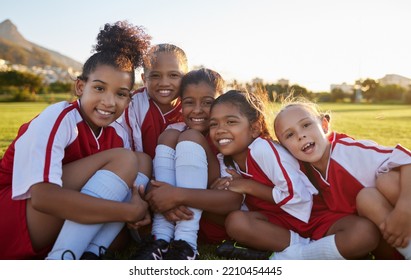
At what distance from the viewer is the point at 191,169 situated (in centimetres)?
240

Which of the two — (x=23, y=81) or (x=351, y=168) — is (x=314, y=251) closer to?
(x=351, y=168)

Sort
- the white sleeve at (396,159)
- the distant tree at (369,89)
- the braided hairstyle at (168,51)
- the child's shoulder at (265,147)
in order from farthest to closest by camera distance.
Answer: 1. the distant tree at (369,89)
2. the braided hairstyle at (168,51)
3. the child's shoulder at (265,147)
4. the white sleeve at (396,159)

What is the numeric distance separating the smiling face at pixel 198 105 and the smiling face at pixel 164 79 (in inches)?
8.0

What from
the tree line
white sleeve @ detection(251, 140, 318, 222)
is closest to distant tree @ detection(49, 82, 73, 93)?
the tree line

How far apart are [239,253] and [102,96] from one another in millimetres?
1106

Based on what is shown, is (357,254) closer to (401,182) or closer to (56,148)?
(401,182)

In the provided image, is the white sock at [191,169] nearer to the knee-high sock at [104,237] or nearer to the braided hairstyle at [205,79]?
the knee-high sock at [104,237]

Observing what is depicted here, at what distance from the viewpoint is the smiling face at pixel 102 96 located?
2357mm

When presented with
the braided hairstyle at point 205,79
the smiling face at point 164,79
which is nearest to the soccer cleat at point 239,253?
the braided hairstyle at point 205,79

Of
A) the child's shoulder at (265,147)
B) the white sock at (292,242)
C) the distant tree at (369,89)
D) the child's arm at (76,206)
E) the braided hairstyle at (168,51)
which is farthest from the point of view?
the distant tree at (369,89)

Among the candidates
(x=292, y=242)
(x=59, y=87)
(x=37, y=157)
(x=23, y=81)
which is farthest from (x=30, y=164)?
(x=59, y=87)

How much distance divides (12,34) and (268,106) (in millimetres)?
2103
